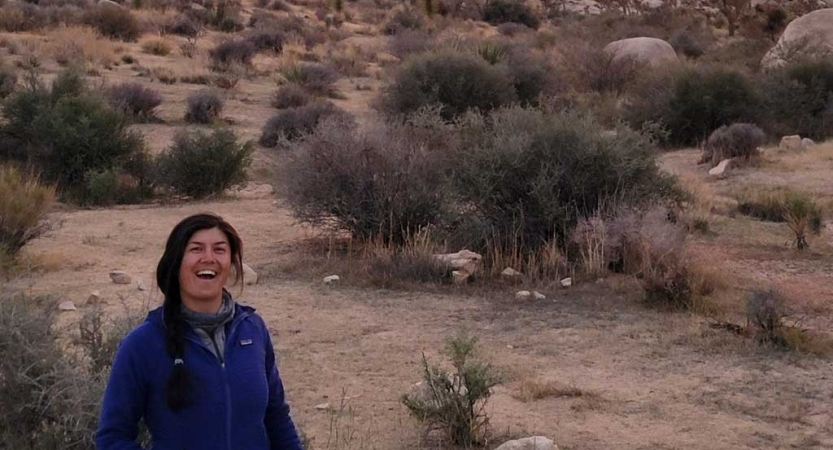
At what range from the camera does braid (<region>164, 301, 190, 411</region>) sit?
3006 mm

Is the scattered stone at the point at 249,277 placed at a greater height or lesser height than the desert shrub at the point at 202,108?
greater

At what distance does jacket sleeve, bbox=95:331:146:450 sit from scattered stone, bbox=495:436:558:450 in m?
2.89

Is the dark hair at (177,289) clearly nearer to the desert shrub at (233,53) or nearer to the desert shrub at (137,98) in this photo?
the desert shrub at (137,98)

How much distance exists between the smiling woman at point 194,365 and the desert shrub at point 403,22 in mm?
41093

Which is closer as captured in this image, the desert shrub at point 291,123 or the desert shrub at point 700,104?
the desert shrub at point 291,123

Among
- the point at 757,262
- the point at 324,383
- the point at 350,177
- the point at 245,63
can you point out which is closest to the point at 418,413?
the point at 324,383

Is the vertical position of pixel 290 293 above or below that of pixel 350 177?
below

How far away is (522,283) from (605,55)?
20.2 meters

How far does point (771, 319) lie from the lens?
8023 mm

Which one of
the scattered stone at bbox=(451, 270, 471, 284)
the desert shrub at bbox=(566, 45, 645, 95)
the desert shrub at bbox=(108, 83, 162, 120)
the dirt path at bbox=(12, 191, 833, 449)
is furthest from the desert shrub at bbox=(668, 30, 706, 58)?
the dirt path at bbox=(12, 191, 833, 449)

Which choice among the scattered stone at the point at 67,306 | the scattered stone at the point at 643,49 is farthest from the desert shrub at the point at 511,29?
the scattered stone at the point at 67,306

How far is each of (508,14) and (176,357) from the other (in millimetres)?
55950

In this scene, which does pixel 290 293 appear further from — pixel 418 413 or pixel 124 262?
pixel 418 413

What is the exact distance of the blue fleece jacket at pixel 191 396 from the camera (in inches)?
120
